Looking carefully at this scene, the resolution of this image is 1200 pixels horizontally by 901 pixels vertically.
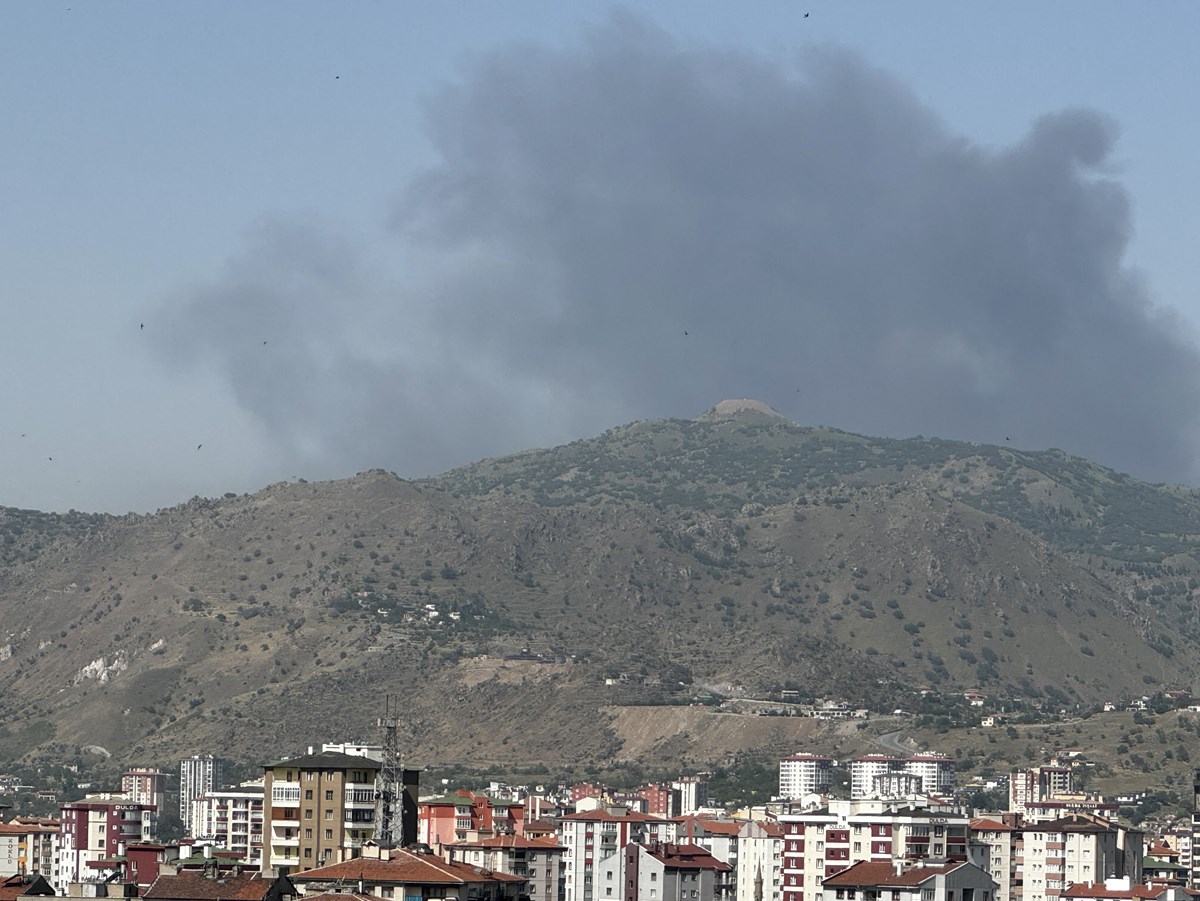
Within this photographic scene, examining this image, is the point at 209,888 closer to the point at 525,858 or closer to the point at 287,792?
the point at 287,792

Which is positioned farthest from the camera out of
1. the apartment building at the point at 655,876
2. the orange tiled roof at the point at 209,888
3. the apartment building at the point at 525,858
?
the apartment building at the point at 655,876

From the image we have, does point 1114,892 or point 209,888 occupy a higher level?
point 209,888

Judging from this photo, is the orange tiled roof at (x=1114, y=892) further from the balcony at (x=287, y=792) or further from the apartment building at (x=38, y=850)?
the apartment building at (x=38, y=850)

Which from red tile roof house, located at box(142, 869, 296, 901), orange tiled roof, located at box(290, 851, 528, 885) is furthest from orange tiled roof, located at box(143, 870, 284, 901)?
orange tiled roof, located at box(290, 851, 528, 885)

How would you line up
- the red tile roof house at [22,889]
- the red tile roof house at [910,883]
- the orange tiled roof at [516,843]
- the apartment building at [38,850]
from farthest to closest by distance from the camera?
1. the apartment building at [38,850]
2. the orange tiled roof at [516,843]
3. the red tile roof house at [910,883]
4. the red tile roof house at [22,889]

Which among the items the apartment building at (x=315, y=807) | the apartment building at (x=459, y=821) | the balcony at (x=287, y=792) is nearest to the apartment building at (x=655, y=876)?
the apartment building at (x=459, y=821)

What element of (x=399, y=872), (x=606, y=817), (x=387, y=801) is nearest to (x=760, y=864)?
(x=606, y=817)

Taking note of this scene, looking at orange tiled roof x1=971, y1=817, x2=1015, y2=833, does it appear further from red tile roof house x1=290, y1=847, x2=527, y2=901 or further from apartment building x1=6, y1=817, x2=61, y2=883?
apartment building x1=6, y1=817, x2=61, y2=883
